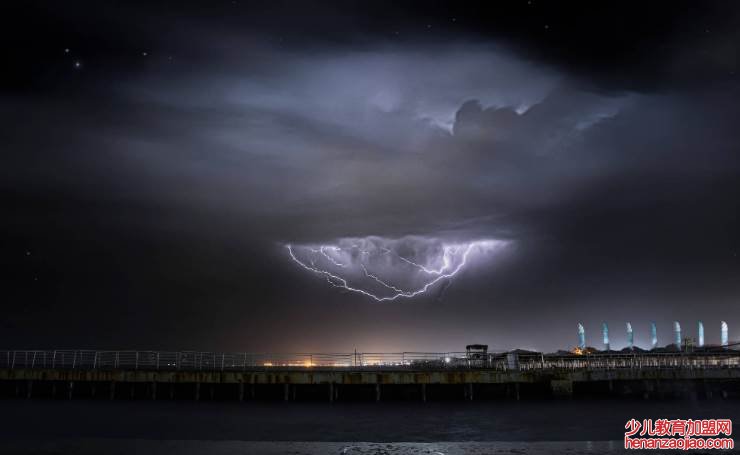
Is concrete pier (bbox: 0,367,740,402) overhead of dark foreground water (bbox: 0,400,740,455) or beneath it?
Result: overhead

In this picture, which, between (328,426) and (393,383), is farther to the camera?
(393,383)

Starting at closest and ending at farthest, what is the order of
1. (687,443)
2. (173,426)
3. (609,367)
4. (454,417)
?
1. (687,443)
2. (173,426)
3. (454,417)
4. (609,367)

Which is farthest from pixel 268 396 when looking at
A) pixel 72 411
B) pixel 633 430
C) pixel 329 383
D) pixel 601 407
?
pixel 633 430

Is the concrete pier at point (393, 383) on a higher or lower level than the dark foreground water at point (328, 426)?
higher

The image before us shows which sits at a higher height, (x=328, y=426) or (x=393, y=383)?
(x=393, y=383)

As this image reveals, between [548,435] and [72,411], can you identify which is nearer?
[548,435]

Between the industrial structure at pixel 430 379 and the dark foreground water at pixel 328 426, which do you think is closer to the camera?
the dark foreground water at pixel 328 426

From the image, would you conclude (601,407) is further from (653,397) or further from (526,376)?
(653,397)

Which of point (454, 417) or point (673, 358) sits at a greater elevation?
point (673, 358)
